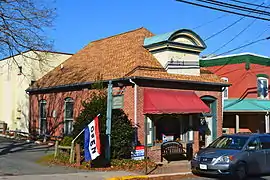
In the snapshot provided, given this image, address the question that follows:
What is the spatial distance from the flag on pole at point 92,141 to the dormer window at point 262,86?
1872 centimetres

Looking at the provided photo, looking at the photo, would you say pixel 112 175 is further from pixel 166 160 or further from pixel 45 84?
pixel 45 84

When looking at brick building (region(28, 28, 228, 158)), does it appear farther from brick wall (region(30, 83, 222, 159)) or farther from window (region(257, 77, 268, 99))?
window (region(257, 77, 268, 99))

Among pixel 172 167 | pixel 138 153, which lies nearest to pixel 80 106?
pixel 138 153

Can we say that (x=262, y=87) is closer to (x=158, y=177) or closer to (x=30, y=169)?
(x=158, y=177)

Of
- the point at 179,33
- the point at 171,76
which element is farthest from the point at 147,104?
the point at 179,33

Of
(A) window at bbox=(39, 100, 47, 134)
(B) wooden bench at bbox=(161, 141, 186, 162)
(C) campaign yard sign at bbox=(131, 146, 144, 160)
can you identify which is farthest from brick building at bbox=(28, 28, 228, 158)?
(C) campaign yard sign at bbox=(131, 146, 144, 160)

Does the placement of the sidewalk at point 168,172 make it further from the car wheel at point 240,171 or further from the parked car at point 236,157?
the car wheel at point 240,171

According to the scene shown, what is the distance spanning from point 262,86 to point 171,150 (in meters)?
14.1

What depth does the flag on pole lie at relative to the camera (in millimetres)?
14873

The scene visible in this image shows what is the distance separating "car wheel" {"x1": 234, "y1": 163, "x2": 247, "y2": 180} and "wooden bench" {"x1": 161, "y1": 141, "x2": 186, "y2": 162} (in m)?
5.20

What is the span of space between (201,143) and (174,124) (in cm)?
276

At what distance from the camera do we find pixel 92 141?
15133mm

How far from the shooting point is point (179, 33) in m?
20.9

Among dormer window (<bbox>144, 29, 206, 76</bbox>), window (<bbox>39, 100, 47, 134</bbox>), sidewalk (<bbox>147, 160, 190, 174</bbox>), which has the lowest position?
sidewalk (<bbox>147, 160, 190, 174</bbox>)
